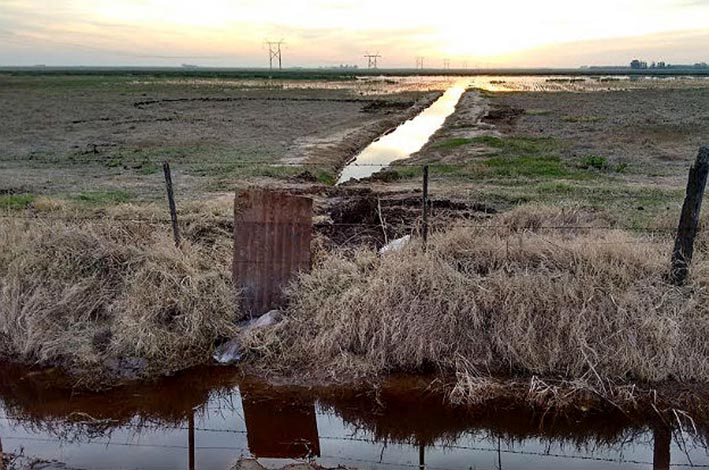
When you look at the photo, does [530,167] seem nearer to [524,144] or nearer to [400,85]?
[524,144]

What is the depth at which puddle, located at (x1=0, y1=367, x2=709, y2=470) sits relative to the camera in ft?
19.2

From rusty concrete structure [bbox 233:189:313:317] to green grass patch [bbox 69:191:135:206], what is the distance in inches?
261

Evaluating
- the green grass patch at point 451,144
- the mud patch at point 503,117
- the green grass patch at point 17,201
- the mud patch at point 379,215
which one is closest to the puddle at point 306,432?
the mud patch at point 379,215

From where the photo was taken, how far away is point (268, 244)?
823 cm

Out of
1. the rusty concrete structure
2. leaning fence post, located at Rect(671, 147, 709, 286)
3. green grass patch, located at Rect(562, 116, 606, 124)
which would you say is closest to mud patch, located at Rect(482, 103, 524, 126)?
green grass patch, located at Rect(562, 116, 606, 124)

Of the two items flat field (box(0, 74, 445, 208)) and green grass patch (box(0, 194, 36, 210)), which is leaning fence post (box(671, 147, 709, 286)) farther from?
green grass patch (box(0, 194, 36, 210))

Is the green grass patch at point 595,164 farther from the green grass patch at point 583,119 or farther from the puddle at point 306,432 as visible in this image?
the green grass patch at point 583,119

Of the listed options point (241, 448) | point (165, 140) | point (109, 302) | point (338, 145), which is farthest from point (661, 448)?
point (165, 140)

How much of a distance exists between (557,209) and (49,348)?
8755 millimetres

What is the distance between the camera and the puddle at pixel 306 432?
231 inches

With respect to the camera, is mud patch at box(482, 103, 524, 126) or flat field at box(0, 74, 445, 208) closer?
flat field at box(0, 74, 445, 208)

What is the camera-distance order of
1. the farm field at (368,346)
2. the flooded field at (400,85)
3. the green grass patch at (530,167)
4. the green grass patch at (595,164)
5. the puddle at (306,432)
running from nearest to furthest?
1. the puddle at (306,432)
2. the farm field at (368,346)
3. the green grass patch at (530,167)
4. the green grass patch at (595,164)
5. the flooded field at (400,85)

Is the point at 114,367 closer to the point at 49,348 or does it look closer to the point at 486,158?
the point at 49,348

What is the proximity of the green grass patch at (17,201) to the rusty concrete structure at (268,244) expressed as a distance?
7360mm
